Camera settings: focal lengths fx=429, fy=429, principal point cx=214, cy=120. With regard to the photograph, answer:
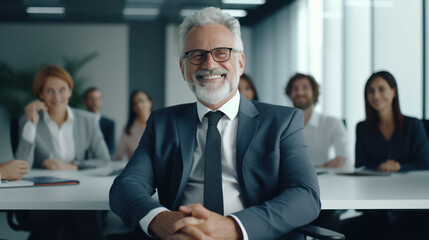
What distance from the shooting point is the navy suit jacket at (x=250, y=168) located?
5.26ft

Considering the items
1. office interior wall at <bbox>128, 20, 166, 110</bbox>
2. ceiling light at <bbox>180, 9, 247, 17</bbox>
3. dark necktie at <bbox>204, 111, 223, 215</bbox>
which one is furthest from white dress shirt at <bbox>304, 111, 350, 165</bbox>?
office interior wall at <bbox>128, 20, 166, 110</bbox>

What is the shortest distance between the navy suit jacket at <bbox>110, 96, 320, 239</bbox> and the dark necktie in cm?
8

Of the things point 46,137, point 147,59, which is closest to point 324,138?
point 46,137

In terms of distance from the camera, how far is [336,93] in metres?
6.13

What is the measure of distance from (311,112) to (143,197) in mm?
2590

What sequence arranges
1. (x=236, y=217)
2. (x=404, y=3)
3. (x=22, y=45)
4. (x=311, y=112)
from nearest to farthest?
1. (x=236, y=217)
2. (x=311, y=112)
3. (x=404, y=3)
4. (x=22, y=45)

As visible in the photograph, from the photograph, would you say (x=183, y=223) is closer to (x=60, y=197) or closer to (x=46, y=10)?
(x=60, y=197)

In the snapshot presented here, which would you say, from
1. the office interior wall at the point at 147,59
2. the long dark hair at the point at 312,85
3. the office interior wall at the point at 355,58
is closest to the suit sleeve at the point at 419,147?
the long dark hair at the point at 312,85

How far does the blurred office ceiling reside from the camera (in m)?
8.29

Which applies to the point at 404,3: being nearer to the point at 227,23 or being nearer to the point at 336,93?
the point at 336,93

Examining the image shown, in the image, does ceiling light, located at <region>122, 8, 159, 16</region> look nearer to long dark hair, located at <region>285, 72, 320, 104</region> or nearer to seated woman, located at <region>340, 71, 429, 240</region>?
long dark hair, located at <region>285, 72, 320, 104</region>

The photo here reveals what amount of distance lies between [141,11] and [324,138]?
21.0 ft

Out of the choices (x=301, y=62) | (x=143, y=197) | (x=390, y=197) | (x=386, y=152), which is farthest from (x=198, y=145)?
(x=301, y=62)

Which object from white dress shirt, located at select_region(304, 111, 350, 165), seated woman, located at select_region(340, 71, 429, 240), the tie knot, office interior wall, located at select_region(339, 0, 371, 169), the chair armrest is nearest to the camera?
the chair armrest
